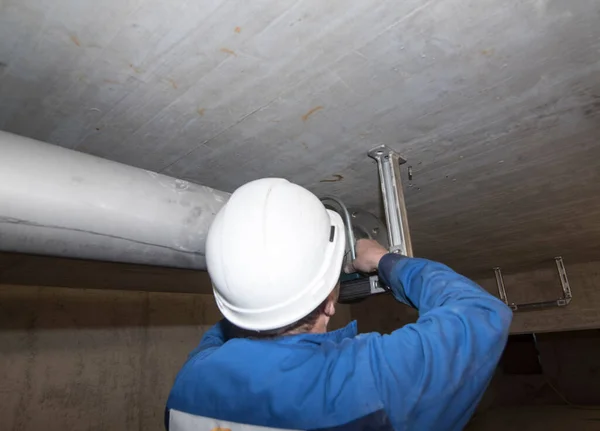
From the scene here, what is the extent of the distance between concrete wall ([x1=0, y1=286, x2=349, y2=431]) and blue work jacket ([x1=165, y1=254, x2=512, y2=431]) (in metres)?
2.48

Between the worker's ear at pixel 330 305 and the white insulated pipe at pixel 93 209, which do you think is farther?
the worker's ear at pixel 330 305

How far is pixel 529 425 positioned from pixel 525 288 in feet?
7.16

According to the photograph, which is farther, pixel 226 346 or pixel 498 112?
pixel 498 112

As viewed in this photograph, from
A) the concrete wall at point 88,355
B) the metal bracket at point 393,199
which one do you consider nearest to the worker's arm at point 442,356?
the metal bracket at point 393,199

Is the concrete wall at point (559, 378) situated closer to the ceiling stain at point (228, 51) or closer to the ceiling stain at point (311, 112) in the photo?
the ceiling stain at point (311, 112)

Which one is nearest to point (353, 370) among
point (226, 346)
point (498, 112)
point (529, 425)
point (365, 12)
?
point (226, 346)

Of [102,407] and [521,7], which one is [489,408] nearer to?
[102,407]

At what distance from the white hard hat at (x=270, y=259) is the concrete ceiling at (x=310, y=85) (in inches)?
11.9

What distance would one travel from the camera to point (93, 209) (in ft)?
2.64

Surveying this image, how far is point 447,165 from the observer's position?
1.39m

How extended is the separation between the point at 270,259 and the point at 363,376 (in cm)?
26

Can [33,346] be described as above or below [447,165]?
below

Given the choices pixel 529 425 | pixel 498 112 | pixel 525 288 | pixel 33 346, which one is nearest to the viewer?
pixel 498 112

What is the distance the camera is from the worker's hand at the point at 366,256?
1004mm
